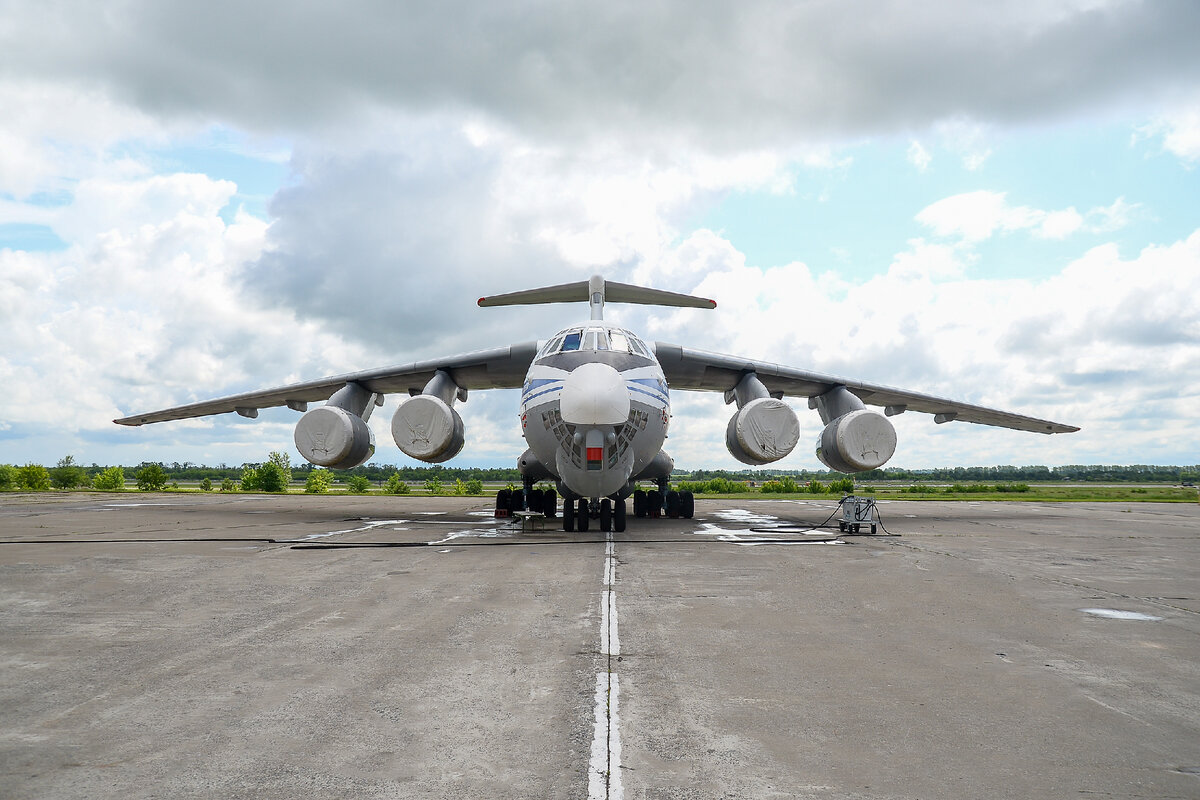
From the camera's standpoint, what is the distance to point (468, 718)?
3773mm

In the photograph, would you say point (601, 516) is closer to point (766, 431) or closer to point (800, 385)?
point (766, 431)

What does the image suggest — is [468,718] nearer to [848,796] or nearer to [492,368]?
[848,796]

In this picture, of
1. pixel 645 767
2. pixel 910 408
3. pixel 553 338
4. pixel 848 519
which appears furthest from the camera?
pixel 910 408

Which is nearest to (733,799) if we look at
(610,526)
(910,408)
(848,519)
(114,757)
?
(114,757)

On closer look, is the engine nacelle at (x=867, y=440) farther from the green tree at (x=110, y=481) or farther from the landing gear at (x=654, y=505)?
the green tree at (x=110, y=481)

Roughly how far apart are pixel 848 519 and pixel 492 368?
934 cm

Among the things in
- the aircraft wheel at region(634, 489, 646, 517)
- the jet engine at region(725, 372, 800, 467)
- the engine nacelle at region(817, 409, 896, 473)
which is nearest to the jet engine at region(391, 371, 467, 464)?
the aircraft wheel at region(634, 489, 646, 517)

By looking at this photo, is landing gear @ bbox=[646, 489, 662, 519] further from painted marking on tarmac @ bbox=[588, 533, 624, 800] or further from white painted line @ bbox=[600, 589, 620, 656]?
painted marking on tarmac @ bbox=[588, 533, 624, 800]

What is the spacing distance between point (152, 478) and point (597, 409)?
135 ft

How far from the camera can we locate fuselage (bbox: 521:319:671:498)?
12.2m

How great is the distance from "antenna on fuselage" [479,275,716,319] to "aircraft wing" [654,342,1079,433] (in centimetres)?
129

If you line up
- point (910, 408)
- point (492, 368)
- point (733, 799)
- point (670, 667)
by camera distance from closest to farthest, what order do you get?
point (733, 799) → point (670, 667) → point (492, 368) → point (910, 408)

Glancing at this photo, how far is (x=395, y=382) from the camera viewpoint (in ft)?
65.8

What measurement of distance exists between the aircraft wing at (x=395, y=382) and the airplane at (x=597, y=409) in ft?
0.12
